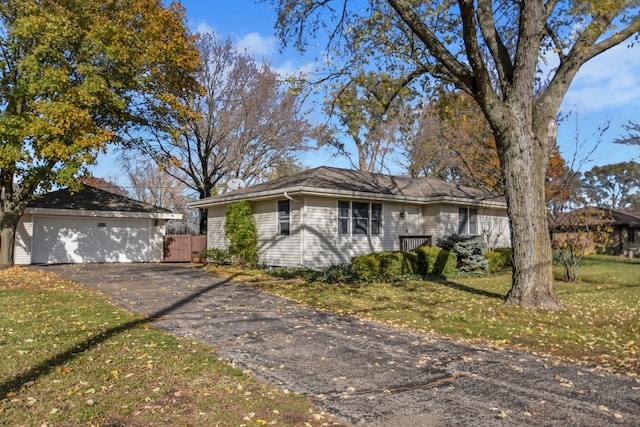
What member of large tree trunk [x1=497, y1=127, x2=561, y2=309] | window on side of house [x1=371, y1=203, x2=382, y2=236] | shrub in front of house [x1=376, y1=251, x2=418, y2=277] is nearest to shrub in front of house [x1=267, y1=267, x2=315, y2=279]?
shrub in front of house [x1=376, y1=251, x2=418, y2=277]

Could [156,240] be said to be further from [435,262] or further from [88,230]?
[435,262]

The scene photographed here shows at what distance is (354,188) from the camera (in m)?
17.3

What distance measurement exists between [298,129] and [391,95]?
49.1 ft

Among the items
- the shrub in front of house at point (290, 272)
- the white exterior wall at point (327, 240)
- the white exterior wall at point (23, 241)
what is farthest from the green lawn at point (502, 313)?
the white exterior wall at point (23, 241)

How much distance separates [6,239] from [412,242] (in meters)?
15.4

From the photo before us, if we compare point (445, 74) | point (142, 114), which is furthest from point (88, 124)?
point (445, 74)

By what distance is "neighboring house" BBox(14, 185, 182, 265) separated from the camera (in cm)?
1948

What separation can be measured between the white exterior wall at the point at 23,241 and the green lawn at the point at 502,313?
1224cm

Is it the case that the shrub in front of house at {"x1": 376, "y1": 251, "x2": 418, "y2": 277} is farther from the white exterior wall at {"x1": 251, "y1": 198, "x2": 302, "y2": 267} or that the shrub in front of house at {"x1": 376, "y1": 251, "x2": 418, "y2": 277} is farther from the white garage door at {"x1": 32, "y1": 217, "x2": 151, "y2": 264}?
the white garage door at {"x1": 32, "y1": 217, "x2": 151, "y2": 264}

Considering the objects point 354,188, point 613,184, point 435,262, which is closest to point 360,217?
point 354,188

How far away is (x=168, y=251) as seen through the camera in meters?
23.1

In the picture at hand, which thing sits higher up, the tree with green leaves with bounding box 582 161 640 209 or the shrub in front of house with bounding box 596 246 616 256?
the tree with green leaves with bounding box 582 161 640 209

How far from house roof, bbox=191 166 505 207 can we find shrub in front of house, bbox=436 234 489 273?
7.22ft

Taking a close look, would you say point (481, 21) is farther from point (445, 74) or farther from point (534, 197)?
point (534, 197)
